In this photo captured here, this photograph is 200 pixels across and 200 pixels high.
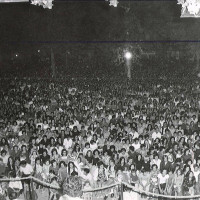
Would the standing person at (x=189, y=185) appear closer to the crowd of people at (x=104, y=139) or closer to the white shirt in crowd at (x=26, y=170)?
the crowd of people at (x=104, y=139)

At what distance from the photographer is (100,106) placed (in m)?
14.6

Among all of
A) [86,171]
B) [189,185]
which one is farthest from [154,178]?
[86,171]

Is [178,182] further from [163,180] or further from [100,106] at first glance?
[100,106]

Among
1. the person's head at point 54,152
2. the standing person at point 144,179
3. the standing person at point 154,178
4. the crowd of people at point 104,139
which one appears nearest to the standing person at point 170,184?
the crowd of people at point 104,139

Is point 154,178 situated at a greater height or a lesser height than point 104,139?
lesser

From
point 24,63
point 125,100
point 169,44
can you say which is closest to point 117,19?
point 169,44

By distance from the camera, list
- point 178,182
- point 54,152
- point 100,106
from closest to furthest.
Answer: point 178,182
point 54,152
point 100,106

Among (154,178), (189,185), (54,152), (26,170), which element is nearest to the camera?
(189,185)

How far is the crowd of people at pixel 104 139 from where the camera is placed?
26.5 ft

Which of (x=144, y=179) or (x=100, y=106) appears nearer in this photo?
(x=144, y=179)

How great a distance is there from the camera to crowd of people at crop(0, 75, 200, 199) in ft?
26.5

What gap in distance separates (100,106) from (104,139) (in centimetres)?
418

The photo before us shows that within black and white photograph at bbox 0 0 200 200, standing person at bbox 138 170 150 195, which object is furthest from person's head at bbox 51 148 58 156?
standing person at bbox 138 170 150 195

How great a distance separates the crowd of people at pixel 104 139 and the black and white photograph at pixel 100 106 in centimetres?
3
